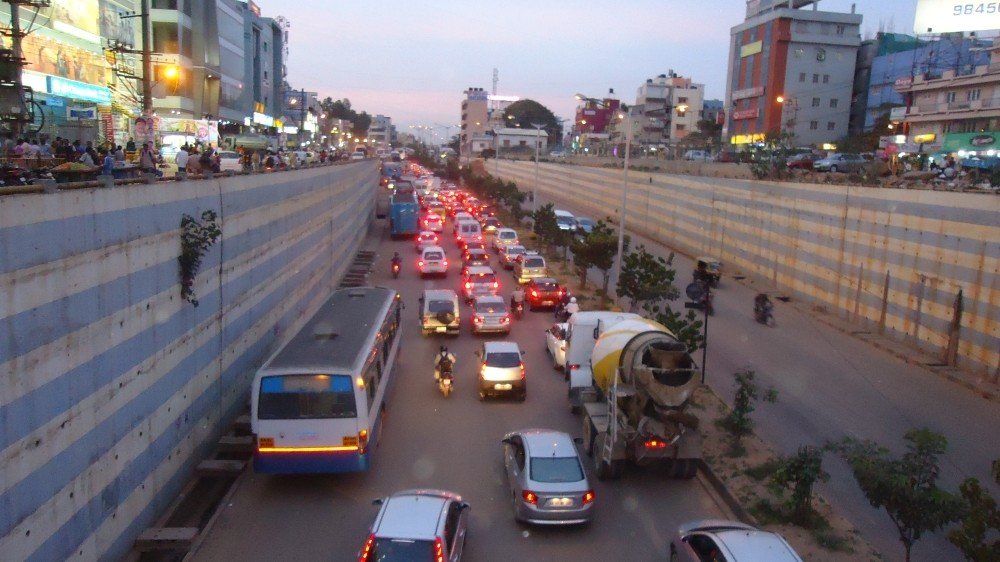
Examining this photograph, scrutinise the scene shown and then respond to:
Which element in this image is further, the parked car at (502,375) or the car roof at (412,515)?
the parked car at (502,375)

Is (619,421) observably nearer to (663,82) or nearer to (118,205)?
(118,205)

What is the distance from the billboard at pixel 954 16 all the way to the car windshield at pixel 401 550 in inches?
1257

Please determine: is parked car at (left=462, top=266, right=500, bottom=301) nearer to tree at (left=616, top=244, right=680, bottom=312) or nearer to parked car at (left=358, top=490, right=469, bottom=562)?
tree at (left=616, top=244, right=680, bottom=312)

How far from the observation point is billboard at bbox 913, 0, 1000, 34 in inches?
1208

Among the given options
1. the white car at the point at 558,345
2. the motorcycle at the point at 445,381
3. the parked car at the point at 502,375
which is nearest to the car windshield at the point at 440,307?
the white car at the point at 558,345

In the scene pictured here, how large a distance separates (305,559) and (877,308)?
23.8m

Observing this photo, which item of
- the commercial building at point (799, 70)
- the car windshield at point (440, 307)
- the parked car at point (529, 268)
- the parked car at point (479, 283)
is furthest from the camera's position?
the commercial building at point (799, 70)

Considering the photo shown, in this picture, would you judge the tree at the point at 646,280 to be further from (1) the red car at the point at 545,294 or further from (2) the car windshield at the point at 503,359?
(2) the car windshield at the point at 503,359

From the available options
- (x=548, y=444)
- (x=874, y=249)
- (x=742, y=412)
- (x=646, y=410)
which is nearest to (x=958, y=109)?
(x=874, y=249)

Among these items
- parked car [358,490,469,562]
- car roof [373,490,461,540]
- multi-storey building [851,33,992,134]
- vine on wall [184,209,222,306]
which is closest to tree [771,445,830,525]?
parked car [358,490,469,562]

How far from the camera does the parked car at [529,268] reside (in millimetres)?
38344

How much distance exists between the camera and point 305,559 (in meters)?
12.4

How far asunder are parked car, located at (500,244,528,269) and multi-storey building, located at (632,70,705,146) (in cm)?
7223

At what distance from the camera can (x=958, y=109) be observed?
50.9 meters
